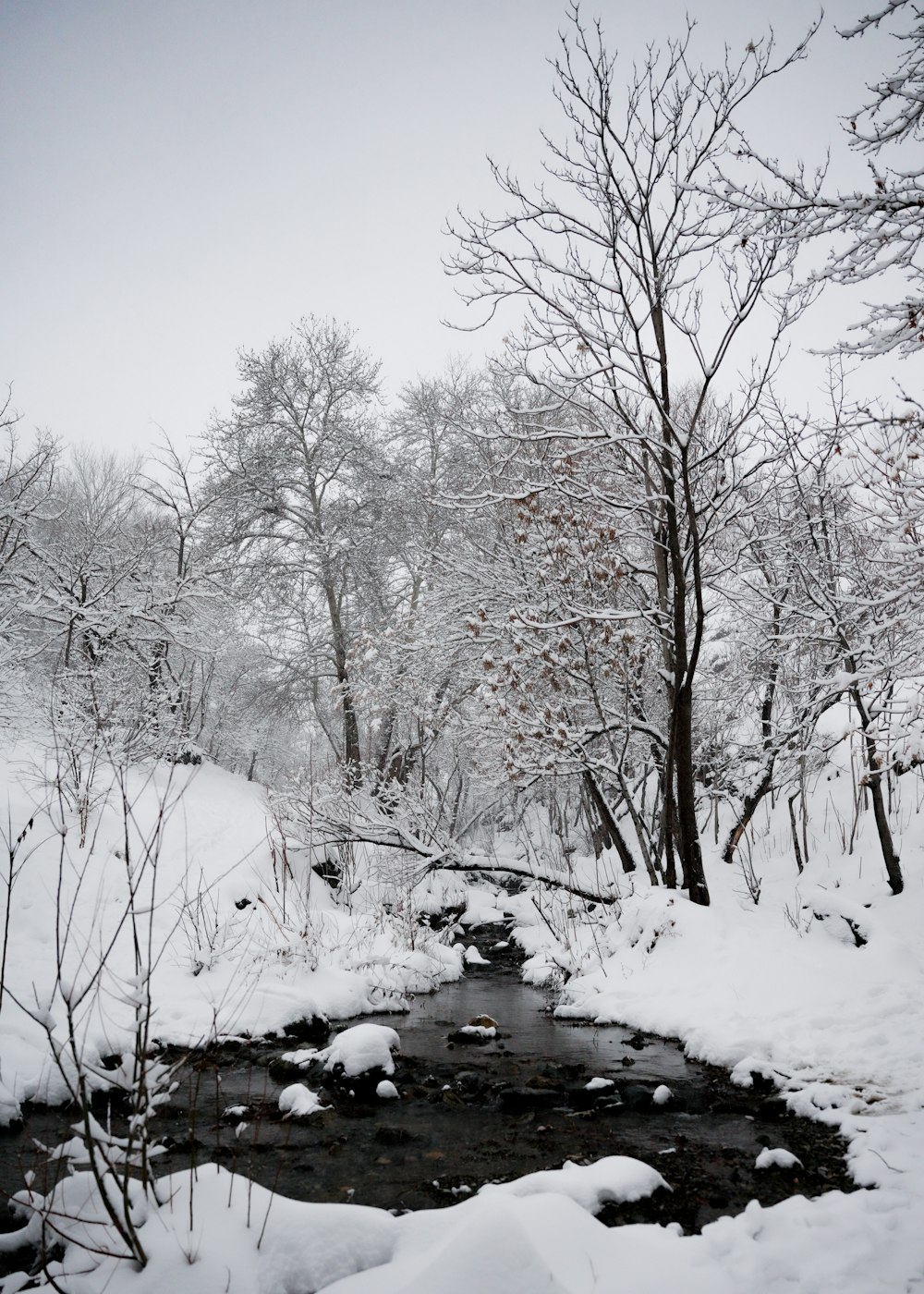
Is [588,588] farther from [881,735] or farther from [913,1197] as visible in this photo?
[913,1197]

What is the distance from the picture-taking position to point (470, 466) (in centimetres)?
1463

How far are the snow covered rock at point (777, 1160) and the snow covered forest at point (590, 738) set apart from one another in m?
0.29

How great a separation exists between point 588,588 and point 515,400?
A: 886cm

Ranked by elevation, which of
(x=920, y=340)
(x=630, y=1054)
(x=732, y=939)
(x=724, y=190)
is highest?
(x=724, y=190)

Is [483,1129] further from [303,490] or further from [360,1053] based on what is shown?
[303,490]

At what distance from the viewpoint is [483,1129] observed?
4.20 metres

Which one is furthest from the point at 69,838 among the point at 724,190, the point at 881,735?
the point at 724,190

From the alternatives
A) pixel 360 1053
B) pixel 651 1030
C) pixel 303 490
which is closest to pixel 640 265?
pixel 651 1030

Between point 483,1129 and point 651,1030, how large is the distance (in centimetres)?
235

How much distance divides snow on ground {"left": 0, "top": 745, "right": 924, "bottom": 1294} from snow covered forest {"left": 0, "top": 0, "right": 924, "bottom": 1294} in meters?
0.02

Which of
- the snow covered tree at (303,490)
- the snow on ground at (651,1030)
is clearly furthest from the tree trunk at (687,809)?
the snow covered tree at (303,490)

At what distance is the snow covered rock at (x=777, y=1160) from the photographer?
336 centimetres

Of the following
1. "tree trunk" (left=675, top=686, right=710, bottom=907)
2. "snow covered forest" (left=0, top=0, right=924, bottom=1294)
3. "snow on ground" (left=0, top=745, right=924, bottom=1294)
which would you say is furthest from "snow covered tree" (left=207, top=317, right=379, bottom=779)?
"tree trunk" (left=675, top=686, right=710, bottom=907)

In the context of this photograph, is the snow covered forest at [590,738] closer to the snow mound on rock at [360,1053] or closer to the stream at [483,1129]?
the snow mound on rock at [360,1053]
